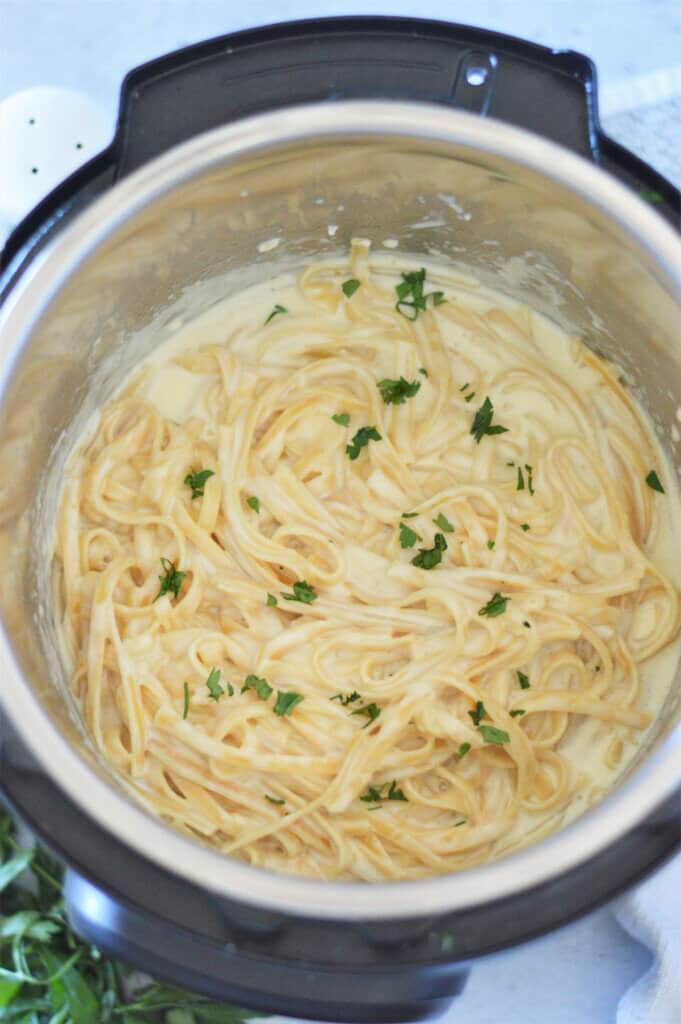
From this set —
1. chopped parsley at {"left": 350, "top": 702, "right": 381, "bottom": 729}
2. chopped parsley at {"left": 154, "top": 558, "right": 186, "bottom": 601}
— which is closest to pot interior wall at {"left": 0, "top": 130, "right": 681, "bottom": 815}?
chopped parsley at {"left": 154, "top": 558, "right": 186, "bottom": 601}

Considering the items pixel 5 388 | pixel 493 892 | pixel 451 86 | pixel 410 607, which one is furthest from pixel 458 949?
pixel 451 86

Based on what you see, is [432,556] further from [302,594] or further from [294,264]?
[294,264]

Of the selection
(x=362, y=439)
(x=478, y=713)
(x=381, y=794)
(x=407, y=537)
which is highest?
(x=362, y=439)

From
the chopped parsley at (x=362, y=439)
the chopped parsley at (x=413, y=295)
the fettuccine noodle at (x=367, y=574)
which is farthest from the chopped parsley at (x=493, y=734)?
the chopped parsley at (x=413, y=295)

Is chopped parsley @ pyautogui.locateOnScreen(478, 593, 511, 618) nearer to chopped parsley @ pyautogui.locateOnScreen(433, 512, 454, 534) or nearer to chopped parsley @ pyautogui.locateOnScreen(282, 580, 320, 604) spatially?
chopped parsley @ pyautogui.locateOnScreen(433, 512, 454, 534)

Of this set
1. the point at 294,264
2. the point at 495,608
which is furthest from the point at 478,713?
the point at 294,264

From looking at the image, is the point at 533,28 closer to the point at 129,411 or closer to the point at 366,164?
the point at 366,164
